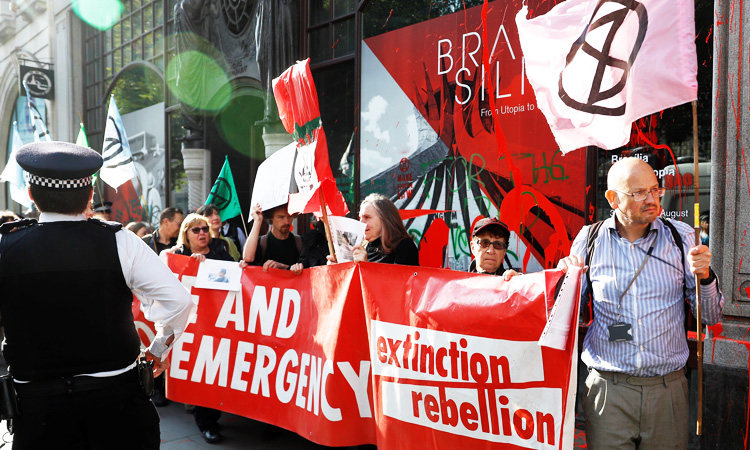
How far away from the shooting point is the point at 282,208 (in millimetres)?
5195

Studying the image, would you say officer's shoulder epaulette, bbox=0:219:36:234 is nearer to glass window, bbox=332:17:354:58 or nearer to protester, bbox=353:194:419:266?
protester, bbox=353:194:419:266

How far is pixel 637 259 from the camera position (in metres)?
2.70

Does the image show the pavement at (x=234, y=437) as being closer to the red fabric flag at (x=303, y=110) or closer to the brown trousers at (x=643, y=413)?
the brown trousers at (x=643, y=413)

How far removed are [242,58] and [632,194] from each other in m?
7.31

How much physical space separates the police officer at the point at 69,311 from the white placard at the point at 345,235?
1.48 metres

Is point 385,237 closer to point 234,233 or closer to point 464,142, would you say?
point 464,142

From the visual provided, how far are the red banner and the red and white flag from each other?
0.77 meters

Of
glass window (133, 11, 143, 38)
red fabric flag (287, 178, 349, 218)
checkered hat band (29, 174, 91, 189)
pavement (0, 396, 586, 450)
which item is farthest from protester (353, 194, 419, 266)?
glass window (133, 11, 143, 38)

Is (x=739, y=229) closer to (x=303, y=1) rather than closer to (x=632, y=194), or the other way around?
(x=632, y=194)

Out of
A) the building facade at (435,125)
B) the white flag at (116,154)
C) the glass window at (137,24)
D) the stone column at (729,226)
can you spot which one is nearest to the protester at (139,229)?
the building facade at (435,125)

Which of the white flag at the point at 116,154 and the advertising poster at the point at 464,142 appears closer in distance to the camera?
the advertising poster at the point at 464,142

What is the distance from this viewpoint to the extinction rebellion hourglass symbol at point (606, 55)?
2719 millimetres

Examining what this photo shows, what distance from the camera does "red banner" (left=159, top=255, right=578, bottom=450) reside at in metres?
2.97

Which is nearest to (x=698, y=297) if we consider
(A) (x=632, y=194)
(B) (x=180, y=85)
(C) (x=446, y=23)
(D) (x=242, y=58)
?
(A) (x=632, y=194)
